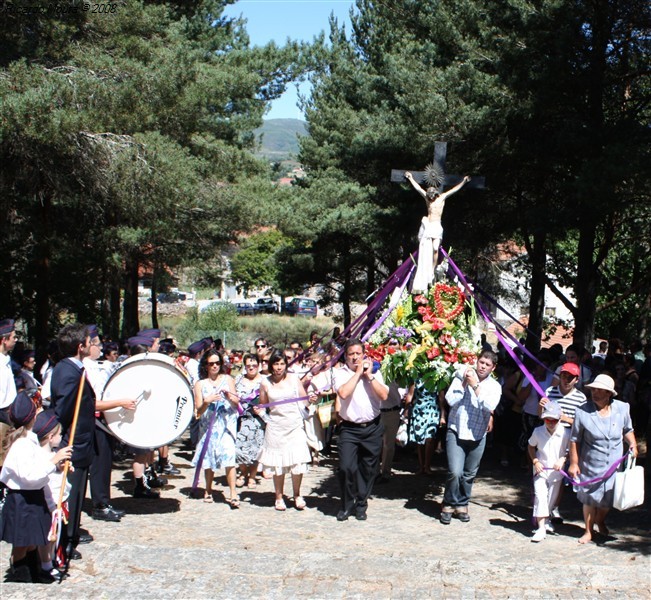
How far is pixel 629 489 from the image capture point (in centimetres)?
741

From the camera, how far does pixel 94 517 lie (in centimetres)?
843

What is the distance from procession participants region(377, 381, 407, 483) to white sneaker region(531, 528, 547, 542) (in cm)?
266

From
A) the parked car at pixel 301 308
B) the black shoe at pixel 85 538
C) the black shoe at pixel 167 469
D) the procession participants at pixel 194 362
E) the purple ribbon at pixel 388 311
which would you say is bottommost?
the black shoe at pixel 167 469

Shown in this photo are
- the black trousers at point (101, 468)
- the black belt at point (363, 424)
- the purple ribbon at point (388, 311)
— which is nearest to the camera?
the black trousers at point (101, 468)

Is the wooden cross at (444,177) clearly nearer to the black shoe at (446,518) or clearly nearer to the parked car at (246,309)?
the black shoe at (446,518)

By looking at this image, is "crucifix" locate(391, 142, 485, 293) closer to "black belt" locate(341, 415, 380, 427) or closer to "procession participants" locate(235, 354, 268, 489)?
"black belt" locate(341, 415, 380, 427)

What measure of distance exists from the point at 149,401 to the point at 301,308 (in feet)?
177

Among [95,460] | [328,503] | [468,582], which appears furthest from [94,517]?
[468,582]

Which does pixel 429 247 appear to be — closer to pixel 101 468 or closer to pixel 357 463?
pixel 357 463

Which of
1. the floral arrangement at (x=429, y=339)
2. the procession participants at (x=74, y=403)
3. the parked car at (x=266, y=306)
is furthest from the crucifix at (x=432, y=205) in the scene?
the parked car at (x=266, y=306)

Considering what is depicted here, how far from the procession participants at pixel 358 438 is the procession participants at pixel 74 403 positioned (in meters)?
2.58

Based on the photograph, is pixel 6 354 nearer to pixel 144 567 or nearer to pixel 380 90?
pixel 144 567

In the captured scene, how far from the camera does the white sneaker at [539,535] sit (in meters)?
7.86

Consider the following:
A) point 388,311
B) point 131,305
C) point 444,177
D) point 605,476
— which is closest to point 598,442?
point 605,476
